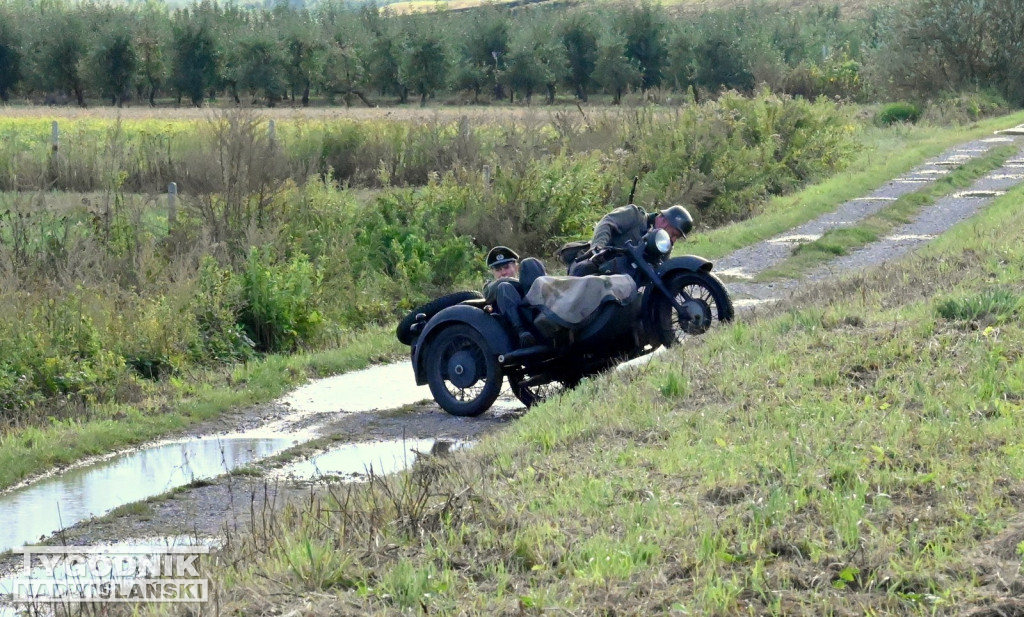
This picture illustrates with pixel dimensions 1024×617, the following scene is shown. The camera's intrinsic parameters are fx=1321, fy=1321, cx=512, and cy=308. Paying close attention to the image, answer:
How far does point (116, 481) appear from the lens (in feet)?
31.1

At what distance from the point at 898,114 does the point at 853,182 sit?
2287cm

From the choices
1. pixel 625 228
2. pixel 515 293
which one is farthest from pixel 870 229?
pixel 515 293

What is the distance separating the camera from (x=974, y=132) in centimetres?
3994

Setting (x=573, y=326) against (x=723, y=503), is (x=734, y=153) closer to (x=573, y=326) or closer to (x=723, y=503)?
(x=573, y=326)

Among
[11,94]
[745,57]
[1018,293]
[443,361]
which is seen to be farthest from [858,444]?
[11,94]

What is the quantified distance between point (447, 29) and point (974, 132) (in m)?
59.7

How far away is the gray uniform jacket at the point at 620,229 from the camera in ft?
37.1

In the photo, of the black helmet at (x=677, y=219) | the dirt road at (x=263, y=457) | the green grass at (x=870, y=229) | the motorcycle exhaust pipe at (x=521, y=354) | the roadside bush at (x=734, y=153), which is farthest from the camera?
the roadside bush at (x=734, y=153)

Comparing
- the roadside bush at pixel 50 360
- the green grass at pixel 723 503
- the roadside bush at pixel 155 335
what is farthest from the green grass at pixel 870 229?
the green grass at pixel 723 503

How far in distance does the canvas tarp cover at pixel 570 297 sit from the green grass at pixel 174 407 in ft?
10.2

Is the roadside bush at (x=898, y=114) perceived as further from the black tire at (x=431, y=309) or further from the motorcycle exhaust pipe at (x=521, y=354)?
the motorcycle exhaust pipe at (x=521, y=354)

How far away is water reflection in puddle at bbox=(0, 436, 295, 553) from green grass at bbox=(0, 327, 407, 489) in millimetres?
274

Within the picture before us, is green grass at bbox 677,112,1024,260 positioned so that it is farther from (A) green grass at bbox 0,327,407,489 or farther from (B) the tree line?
(B) the tree line

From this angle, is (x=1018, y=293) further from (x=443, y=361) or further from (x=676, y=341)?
(x=443, y=361)
